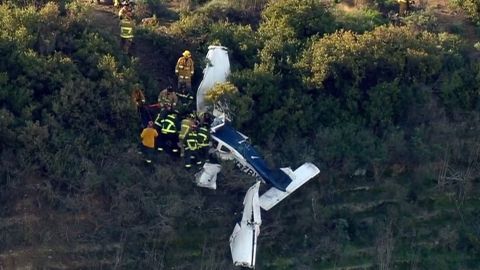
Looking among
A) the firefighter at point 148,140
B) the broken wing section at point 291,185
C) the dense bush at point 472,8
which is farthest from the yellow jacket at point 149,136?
the dense bush at point 472,8

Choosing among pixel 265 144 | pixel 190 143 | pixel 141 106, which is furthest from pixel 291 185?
pixel 141 106

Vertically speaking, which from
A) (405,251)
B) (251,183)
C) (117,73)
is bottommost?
(405,251)

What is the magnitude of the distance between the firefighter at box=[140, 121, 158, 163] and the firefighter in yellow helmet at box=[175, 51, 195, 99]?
5.49ft

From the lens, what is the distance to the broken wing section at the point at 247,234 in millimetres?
20844

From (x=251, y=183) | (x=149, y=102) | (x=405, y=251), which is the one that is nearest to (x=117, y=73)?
(x=149, y=102)

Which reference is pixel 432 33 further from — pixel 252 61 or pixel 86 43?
pixel 86 43

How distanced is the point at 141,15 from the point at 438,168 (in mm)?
9119

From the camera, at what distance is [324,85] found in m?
24.0

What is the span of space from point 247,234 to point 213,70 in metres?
4.67

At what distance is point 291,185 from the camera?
71.5 ft

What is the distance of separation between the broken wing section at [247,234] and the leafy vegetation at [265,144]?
1.41 ft

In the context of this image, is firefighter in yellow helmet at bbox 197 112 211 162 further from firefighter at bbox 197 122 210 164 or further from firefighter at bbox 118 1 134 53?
firefighter at bbox 118 1 134 53

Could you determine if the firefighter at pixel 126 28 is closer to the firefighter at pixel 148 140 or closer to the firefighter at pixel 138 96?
the firefighter at pixel 138 96

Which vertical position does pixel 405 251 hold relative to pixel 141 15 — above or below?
below
